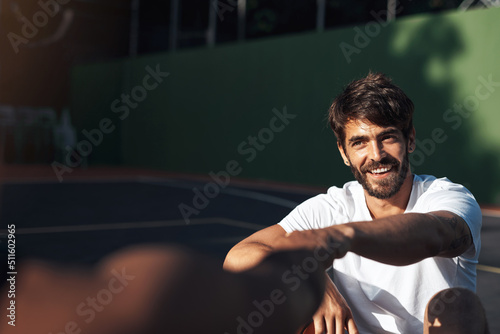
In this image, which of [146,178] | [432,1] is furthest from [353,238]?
[432,1]

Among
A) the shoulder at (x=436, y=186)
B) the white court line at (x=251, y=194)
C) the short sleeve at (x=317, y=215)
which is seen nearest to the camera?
the shoulder at (x=436, y=186)

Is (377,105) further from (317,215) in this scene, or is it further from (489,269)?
(489,269)

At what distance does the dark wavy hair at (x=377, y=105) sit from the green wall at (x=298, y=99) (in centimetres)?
899

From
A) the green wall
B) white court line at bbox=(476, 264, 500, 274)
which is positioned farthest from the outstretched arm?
the green wall

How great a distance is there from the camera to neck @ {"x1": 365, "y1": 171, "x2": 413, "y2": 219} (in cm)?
201

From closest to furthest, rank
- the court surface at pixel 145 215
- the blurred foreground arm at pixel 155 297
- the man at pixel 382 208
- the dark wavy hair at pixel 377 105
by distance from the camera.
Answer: the blurred foreground arm at pixel 155 297 < the man at pixel 382 208 < the dark wavy hair at pixel 377 105 < the court surface at pixel 145 215

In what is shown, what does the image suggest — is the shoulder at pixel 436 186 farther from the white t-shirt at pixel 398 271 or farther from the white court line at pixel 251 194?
the white court line at pixel 251 194

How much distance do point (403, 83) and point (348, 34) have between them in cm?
175

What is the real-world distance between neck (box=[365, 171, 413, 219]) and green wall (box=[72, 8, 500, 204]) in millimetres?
9017

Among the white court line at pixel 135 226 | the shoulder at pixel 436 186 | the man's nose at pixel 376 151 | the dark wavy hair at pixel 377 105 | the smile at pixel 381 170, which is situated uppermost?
the dark wavy hair at pixel 377 105

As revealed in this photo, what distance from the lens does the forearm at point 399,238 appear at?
0.96 meters

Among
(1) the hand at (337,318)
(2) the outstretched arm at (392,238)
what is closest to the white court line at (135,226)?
(1) the hand at (337,318)

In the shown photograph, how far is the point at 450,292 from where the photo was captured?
62.7 inches

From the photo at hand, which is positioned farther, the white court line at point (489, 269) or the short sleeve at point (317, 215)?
the white court line at point (489, 269)
